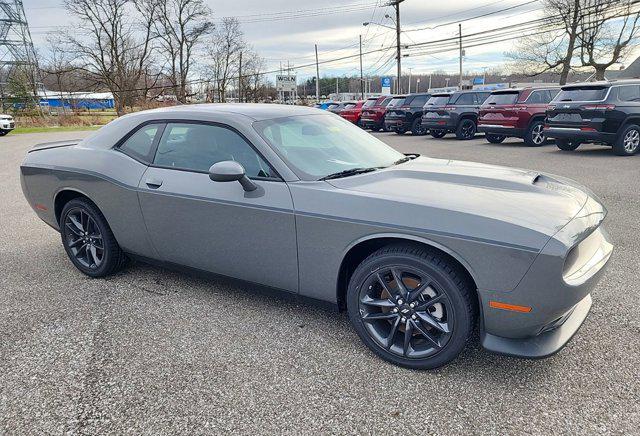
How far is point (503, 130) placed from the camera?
13.4 metres

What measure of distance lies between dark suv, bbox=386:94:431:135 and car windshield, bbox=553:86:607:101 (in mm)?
7496

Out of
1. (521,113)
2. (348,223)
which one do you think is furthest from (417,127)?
(348,223)

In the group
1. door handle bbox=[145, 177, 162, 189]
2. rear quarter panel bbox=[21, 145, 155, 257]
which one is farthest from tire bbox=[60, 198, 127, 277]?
door handle bbox=[145, 177, 162, 189]

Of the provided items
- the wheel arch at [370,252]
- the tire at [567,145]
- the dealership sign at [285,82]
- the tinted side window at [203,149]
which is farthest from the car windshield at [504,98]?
the dealership sign at [285,82]

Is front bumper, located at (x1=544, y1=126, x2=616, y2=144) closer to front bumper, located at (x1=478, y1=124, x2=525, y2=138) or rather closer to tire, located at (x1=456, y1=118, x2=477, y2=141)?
front bumper, located at (x1=478, y1=124, x2=525, y2=138)

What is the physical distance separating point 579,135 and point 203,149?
10302 millimetres

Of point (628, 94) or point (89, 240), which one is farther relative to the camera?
point (628, 94)

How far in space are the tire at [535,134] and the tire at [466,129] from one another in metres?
2.91

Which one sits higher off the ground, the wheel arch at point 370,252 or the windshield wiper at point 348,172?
the windshield wiper at point 348,172

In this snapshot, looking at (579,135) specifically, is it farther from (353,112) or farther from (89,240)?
(353,112)

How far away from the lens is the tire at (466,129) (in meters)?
15.9

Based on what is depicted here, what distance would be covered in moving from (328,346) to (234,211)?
3.49 ft

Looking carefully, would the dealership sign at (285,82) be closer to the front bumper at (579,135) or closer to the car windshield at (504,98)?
→ the car windshield at (504,98)

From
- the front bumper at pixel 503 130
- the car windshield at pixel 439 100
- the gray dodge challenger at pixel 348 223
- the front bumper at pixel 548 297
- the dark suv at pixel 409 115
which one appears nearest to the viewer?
the front bumper at pixel 548 297
